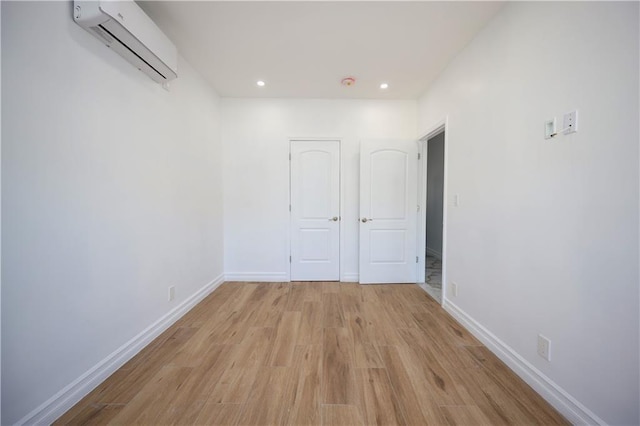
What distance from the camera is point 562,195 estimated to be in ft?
4.09

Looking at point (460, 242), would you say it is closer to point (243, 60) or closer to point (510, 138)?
point (510, 138)

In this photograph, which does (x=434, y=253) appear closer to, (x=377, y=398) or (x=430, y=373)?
(x=430, y=373)

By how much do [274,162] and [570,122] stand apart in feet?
9.31

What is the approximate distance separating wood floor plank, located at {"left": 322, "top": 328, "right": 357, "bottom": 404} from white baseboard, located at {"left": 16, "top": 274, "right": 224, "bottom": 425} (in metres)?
1.39

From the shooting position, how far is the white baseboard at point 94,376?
1.14 meters

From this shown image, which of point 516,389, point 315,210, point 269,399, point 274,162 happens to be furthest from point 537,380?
point 274,162

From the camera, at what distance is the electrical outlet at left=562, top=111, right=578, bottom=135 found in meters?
1.18

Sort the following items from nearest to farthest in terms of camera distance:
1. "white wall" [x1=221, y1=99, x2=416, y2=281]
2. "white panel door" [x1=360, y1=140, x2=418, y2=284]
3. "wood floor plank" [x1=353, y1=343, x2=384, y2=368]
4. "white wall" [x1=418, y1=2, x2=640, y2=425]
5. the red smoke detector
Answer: "white wall" [x1=418, y1=2, x2=640, y2=425] → "wood floor plank" [x1=353, y1=343, x2=384, y2=368] → the red smoke detector → "white panel door" [x1=360, y1=140, x2=418, y2=284] → "white wall" [x1=221, y1=99, x2=416, y2=281]

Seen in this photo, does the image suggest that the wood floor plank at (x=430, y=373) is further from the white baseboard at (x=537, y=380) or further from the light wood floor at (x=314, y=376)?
the white baseboard at (x=537, y=380)

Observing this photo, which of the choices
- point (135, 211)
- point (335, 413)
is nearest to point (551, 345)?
point (335, 413)

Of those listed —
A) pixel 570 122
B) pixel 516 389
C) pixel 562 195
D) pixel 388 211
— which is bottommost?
pixel 516 389

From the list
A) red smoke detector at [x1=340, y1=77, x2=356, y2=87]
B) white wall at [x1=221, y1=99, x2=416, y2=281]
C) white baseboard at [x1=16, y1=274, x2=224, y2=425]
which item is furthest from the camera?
white wall at [x1=221, y1=99, x2=416, y2=281]

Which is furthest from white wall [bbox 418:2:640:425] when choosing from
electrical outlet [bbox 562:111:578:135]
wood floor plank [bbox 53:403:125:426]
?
wood floor plank [bbox 53:403:125:426]

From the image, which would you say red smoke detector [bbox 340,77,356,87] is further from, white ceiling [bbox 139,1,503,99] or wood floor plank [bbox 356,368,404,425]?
wood floor plank [bbox 356,368,404,425]
